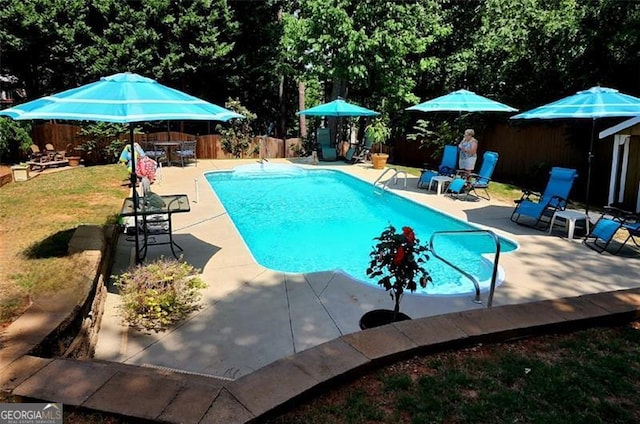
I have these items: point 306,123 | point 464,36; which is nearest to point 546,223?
point 464,36

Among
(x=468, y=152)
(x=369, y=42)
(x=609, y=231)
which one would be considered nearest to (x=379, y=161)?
(x=369, y=42)

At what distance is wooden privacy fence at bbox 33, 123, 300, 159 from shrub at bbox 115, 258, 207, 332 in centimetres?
1308

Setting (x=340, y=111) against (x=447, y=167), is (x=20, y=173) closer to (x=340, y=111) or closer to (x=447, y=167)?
(x=340, y=111)

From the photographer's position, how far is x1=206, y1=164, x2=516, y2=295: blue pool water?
684 centimetres

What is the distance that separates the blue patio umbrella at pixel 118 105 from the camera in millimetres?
4266

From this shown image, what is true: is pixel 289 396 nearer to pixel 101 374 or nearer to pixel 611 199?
pixel 101 374

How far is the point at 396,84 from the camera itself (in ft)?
56.8

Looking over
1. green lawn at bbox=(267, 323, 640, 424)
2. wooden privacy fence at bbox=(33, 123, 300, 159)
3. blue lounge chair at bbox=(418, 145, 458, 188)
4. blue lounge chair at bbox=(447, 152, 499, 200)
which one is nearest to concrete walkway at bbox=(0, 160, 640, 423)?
green lawn at bbox=(267, 323, 640, 424)

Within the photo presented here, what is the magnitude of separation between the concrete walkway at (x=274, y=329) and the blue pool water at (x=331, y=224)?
751 mm

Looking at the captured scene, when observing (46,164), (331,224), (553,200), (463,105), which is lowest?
(331,224)

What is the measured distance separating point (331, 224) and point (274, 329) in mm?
5370

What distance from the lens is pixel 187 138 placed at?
58.2 ft

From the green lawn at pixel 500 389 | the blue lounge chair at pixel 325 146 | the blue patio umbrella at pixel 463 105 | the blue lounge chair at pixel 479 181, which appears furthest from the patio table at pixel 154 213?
the blue lounge chair at pixel 325 146

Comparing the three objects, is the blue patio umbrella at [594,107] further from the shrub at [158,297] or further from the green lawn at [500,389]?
the shrub at [158,297]
